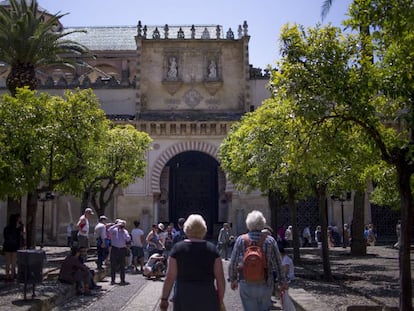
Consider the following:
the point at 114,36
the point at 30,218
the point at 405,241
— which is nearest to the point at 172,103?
the point at 114,36

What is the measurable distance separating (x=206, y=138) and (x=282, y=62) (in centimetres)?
1959

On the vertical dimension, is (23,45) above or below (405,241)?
above

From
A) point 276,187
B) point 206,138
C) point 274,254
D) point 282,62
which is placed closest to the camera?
point 274,254

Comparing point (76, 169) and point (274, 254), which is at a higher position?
point (76, 169)

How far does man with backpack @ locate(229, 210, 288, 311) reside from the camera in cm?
556

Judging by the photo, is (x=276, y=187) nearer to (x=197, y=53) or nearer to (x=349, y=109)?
(x=349, y=109)

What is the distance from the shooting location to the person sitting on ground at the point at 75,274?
10648mm

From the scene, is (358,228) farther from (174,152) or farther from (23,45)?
(23,45)

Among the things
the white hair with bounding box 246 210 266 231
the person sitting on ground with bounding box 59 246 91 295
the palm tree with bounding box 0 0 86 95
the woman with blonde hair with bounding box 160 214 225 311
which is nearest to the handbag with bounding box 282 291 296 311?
the white hair with bounding box 246 210 266 231

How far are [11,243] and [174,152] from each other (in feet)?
55.4

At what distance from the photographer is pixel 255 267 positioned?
5.54 metres

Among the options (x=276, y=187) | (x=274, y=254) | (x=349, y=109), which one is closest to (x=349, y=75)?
(x=349, y=109)

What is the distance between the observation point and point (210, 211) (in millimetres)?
29469

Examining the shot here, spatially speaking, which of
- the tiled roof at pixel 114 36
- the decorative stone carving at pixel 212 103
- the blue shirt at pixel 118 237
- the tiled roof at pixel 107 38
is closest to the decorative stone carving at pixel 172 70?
the decorative stone carving at pixel 212 103
